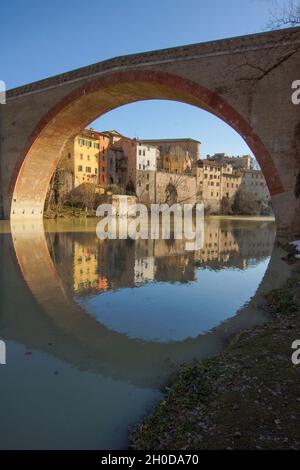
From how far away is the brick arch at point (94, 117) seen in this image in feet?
57.2

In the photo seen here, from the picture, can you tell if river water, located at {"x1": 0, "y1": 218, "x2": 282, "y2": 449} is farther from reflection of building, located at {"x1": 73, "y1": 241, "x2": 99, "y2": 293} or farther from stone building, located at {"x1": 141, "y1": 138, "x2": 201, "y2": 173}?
stone building, located at {"x1": 141, "y1": 138, "x2": 201, "y2": 173}

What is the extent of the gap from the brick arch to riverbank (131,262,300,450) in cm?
1397

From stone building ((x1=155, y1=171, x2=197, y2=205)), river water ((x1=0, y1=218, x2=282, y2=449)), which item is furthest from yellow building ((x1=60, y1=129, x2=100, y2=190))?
river water ((x1=0, y1=218, x2=282, y2=449))

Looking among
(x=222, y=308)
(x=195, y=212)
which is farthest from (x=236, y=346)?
(x=195, y=212)

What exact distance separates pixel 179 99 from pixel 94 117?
735 cm

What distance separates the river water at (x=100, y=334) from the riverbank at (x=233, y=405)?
0.81ft

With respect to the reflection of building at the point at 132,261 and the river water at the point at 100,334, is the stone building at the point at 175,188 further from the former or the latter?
the river water at the point at 100,334

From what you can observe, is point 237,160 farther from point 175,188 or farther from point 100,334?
point 100,334

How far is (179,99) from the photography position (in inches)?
881

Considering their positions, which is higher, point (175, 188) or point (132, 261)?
point (175, 188)

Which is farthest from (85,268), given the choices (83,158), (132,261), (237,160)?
(237,160)

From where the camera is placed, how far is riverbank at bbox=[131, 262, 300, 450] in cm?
236
